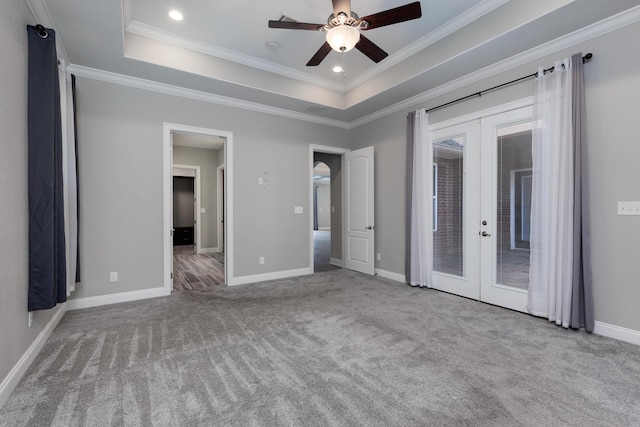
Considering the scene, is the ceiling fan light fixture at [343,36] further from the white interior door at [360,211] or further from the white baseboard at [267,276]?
the white baseboard at [267,276]

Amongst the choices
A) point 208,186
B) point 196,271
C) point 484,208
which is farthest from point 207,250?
point 484,208

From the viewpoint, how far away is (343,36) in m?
2.44

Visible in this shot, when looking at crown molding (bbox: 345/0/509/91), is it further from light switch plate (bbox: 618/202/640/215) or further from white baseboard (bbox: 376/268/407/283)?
white baseboard (bbox: 376/268/407/283)

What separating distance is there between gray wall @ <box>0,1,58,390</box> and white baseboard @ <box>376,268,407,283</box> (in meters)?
4.33

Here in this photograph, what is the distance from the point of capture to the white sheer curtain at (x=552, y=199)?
114 inches

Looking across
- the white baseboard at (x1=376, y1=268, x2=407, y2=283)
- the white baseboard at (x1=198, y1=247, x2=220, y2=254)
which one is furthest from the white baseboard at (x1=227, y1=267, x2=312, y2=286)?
the white baseboard at (x1=198, y1=247, x2=220, y2=254)

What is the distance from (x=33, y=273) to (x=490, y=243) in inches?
177

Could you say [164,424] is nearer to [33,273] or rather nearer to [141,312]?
[33,273]

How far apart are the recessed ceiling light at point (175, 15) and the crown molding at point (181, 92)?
103 centimetres

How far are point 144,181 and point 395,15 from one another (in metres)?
3.55

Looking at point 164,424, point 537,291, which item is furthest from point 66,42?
point 537,291

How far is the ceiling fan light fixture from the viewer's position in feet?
7.95

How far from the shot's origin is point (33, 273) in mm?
2238

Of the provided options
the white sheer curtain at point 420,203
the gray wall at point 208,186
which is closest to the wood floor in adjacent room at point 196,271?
the gray wall at point 208,186
